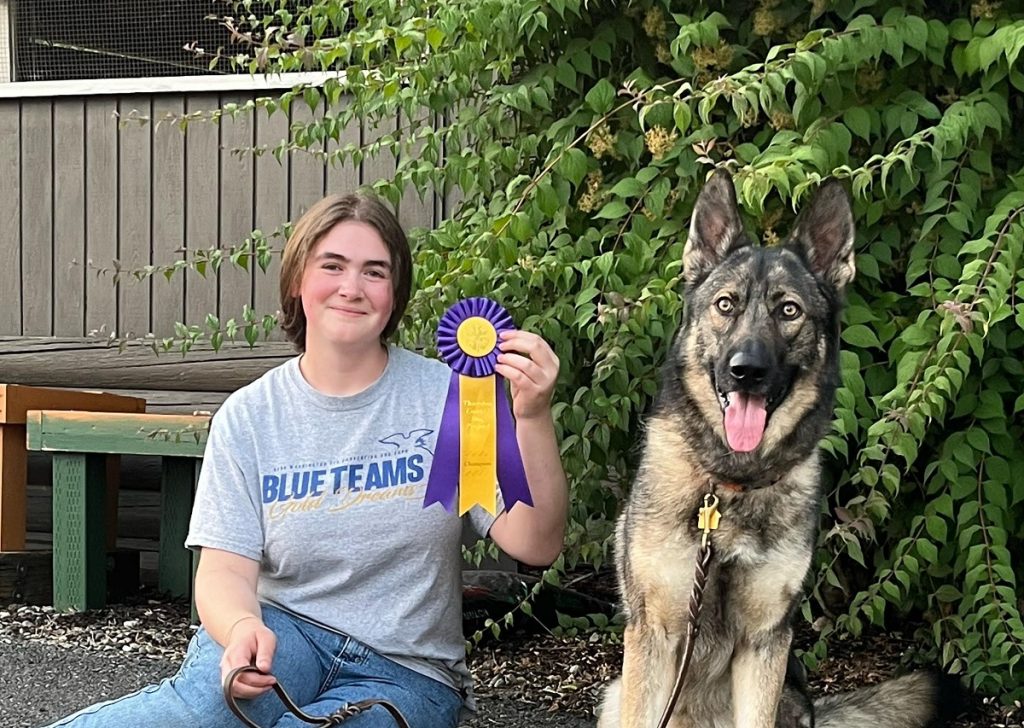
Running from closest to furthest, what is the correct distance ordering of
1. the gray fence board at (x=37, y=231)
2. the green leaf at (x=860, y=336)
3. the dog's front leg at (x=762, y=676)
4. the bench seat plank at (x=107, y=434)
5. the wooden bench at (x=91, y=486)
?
the dog's front leg at (x=762, y=676)
the green leaf at (x=860, y=336)
the bench seat plank at (x=107, y=434)
the wooden bench at (x=91, y=486)
the gray fence board at (x=37, y=231)

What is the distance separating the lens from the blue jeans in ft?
8.25

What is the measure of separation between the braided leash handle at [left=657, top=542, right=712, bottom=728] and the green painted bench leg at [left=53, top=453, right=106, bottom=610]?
3.02 metres

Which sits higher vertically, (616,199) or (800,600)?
(616,199)

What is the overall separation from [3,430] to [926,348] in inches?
143

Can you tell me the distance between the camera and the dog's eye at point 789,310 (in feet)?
9.00

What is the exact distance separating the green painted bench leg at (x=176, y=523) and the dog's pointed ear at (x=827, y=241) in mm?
2991

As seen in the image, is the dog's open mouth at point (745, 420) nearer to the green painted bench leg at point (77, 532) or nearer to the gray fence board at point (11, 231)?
the green painted bench leg at point (77, 532)

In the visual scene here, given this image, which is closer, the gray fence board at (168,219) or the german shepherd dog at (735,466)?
the german shepherd dog at (735,466)

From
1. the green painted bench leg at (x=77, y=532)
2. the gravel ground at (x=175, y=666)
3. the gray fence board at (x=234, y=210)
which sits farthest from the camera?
the gray fence board at (x=234, y=210)

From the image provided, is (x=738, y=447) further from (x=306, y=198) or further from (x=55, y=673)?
(x=306, y=198)

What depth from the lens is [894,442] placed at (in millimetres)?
2979

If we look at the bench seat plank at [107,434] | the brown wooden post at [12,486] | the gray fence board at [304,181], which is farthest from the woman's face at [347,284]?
the brown wooden post at [12,486]

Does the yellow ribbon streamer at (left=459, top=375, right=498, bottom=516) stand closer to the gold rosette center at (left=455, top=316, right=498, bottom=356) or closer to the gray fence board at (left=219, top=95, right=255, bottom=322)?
the gold rosette center at (left=455, top=316, right=498, bottom=356)

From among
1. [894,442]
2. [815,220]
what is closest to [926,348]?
[894,442]
